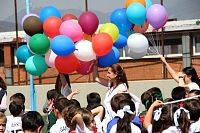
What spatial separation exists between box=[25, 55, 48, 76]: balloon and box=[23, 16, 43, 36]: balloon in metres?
0.32

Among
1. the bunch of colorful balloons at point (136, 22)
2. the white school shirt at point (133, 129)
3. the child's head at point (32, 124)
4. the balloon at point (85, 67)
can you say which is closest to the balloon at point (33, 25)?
the balloon at point (85, 67)

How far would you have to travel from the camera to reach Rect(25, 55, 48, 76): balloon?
7.22m

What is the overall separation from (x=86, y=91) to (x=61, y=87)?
599 cm

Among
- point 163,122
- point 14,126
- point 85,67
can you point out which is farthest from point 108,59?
point 163,122

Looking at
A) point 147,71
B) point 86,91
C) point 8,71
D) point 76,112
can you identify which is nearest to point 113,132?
point 76,112

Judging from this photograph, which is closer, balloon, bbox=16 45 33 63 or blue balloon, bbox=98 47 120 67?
blue balloon, bbox=98 47 120 67

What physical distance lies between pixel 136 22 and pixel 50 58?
1181mm

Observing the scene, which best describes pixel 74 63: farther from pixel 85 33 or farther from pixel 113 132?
pixel 113 132

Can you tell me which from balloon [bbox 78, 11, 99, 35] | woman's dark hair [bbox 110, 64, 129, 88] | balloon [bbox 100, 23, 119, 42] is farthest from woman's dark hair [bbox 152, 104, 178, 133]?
balloon [bbox 78, 11, 99, 35]

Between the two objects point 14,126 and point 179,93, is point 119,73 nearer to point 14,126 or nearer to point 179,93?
point 179,93

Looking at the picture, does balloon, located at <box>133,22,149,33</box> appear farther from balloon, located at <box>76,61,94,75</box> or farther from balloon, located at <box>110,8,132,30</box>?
balloon, located at <box>76,61,94,75</box>

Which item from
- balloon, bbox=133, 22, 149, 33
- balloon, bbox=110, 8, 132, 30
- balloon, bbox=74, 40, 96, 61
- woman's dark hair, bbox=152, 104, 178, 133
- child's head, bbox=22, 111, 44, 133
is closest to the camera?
child's head, bbox=22, 111, 44, 133

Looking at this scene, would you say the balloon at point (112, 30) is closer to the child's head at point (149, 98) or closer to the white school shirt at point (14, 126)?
the child's head at point (149, 98)

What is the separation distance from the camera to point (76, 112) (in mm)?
5215
